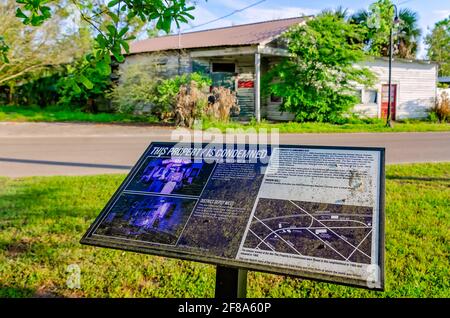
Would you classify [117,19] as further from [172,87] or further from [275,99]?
[275,99]

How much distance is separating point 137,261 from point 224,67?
760 inches

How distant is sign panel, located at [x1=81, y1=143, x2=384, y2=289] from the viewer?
7.48ft

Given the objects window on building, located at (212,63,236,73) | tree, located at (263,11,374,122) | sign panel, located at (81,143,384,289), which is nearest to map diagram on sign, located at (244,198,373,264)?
sign panel, located at (81,143,384,289)

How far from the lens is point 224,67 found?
2278 cm

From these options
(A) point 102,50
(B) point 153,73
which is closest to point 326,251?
(A) point 102,50

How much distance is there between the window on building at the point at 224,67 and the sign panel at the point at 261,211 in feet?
65.6

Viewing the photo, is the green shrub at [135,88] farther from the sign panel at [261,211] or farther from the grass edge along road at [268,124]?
the sign panel at [261,211]

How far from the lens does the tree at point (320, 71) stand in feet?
65.6

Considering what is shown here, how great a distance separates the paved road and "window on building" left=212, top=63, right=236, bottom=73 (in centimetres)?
610

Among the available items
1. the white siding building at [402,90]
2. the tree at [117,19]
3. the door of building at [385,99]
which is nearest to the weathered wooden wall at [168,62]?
the white siding building at [402,90]

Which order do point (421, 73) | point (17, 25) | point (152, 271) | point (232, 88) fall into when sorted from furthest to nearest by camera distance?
point (421, 73), point (232, 88), point (17, 25), point (152, 271)
